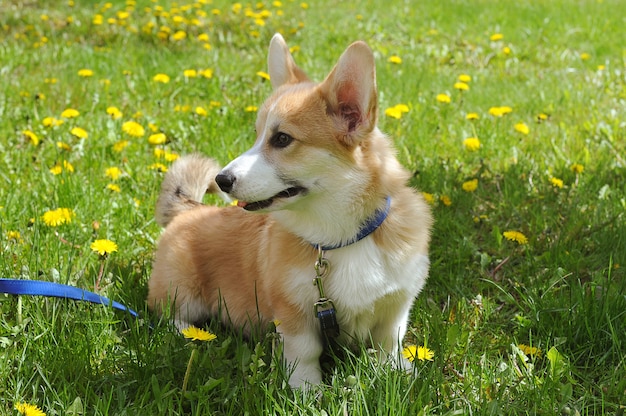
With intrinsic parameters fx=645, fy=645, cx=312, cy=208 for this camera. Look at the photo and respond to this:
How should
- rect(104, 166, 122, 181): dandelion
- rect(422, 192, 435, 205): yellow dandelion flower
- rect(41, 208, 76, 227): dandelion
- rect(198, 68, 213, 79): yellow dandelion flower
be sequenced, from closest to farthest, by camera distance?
rect(41, 208, 76, 227): dandelion → rect(422, 192, 435, 205): yellow dandelion flower → rect(104, 166, 122, 181): dandelion → rect(198, 68, 213, 79): yellow dandelion flower

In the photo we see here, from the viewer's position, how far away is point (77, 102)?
464cm

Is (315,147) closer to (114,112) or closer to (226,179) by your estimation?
(226,179)

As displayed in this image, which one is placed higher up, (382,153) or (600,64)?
(382,153)

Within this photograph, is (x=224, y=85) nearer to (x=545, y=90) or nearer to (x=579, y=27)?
(x=545, y=90)

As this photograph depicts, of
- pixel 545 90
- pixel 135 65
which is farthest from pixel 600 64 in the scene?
pixel 135 65

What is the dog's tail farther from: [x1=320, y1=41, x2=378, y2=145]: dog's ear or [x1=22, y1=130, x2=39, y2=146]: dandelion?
[x1=22, y1=130, x2=39, y2=146]: dandelion

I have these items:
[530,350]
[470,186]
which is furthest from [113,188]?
[530,350]

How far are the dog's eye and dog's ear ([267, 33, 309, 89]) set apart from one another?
370 millimetres

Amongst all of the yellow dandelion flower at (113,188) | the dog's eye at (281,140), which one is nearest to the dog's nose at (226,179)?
the dog's eye at (281,140)

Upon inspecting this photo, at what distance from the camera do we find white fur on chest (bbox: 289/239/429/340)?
2184 mm

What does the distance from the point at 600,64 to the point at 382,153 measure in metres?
4.65

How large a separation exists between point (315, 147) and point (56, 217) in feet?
4.45

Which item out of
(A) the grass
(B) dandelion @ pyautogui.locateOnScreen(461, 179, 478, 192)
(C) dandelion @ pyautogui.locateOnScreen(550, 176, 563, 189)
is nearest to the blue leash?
(A) the grass

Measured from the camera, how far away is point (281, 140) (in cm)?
222
